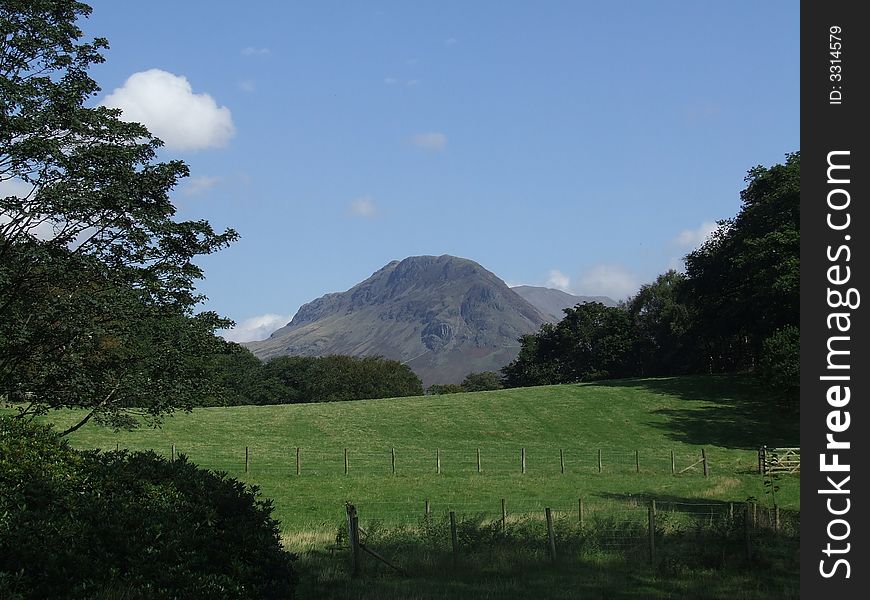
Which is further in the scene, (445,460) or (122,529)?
(445,460)

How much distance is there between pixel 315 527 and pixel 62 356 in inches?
401

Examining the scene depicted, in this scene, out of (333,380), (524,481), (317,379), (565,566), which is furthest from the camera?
(333,380)

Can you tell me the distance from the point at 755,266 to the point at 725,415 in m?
12.7

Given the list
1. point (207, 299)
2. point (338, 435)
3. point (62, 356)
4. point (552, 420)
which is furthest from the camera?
point (552, 420)

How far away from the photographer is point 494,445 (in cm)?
5950

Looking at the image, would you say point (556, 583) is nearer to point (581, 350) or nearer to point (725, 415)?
point (725, 415)

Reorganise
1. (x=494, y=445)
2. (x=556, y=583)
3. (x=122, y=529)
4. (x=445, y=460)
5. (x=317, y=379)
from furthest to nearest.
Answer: (x=317, y=379) → (x=494, y=445) → (x=445, y=460) → (x=556, y=583) → (x=122, y=529)

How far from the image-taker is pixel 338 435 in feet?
207

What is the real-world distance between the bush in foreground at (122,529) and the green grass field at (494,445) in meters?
14.4

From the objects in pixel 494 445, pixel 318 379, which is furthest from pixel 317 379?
pixel 494 445

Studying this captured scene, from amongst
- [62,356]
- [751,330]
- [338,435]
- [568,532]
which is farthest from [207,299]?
[751,330]

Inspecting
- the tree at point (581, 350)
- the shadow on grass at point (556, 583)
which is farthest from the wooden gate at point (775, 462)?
the tree at point (581, 350)

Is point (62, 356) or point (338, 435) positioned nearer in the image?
point (62, 356)

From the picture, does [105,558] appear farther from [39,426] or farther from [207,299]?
[207,299]
